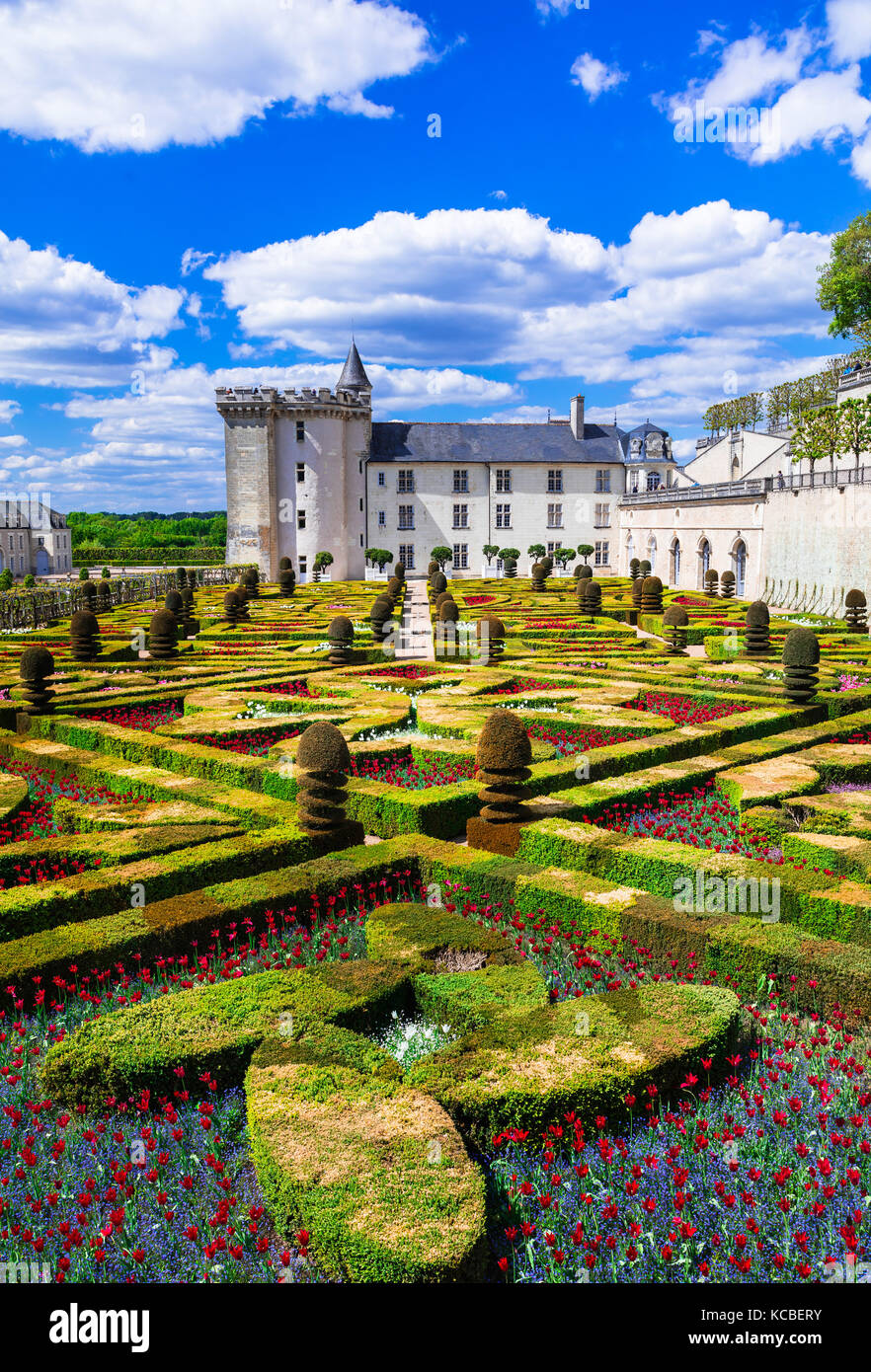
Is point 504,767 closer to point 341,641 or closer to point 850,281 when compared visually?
point 341,641

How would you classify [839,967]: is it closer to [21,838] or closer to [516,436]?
[21,838]

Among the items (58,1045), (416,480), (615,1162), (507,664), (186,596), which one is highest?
(416,480)

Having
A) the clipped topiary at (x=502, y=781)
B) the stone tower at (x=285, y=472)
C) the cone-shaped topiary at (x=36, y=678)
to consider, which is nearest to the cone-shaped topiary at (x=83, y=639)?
the cone-shaped topiary at (x=36, y=678)

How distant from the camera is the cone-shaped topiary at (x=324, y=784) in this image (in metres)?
8.70

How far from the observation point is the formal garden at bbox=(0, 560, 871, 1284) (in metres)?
4.08

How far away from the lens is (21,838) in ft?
31.2

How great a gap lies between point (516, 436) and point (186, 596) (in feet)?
122

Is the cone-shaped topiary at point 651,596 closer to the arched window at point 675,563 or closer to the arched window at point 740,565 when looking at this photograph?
the arched window at point 740,565

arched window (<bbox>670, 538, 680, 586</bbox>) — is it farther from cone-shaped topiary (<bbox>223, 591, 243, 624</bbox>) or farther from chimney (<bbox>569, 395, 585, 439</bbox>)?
cone-shaped topiary (<bbox>223, 591, 243, 624</bbox>)

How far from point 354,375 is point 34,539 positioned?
35.7 meters

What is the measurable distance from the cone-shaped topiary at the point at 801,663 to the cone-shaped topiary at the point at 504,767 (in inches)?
268

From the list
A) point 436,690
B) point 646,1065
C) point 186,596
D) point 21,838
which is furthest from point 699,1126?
point 186,596

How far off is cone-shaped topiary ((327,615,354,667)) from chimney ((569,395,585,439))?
46759 millimetres
